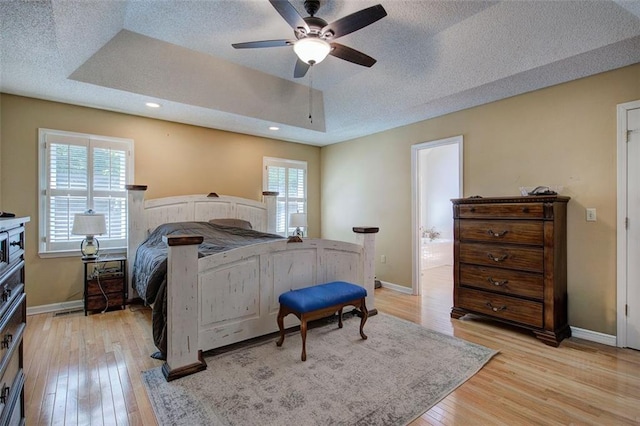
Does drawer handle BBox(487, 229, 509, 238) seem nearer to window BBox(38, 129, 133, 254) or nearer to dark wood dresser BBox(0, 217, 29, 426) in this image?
dark wood dresser BBox(0, 217, 29, 426)

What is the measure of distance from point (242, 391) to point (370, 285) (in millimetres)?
1886

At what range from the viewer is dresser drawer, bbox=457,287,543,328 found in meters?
2.85

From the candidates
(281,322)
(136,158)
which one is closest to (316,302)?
(281,322)

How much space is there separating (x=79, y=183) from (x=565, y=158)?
5.42 m

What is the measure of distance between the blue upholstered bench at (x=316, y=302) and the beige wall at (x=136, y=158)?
2.75 m

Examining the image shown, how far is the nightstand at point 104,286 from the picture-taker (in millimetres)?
3506

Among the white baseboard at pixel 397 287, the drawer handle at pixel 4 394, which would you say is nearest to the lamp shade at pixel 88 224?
the drawer handle at pixel 4 394

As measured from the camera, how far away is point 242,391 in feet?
6.66

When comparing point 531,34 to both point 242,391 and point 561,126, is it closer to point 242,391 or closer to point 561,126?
point 561,126

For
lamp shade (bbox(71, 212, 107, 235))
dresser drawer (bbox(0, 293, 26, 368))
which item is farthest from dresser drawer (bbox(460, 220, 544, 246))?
lamp shade (bbox(71, 212, 107, 235))

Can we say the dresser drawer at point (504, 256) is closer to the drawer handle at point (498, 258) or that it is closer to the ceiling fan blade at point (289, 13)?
the drawer handle at point (498, 258)

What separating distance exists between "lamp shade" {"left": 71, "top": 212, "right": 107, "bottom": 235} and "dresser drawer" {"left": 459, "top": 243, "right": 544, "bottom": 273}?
13.3 ft

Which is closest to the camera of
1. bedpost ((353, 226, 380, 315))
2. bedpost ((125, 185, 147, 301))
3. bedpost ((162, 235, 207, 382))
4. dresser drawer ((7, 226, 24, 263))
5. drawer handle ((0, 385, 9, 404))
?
drawer handle ((0, 385, 9, 404))

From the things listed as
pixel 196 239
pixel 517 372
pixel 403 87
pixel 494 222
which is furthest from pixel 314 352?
pixel 403 87
